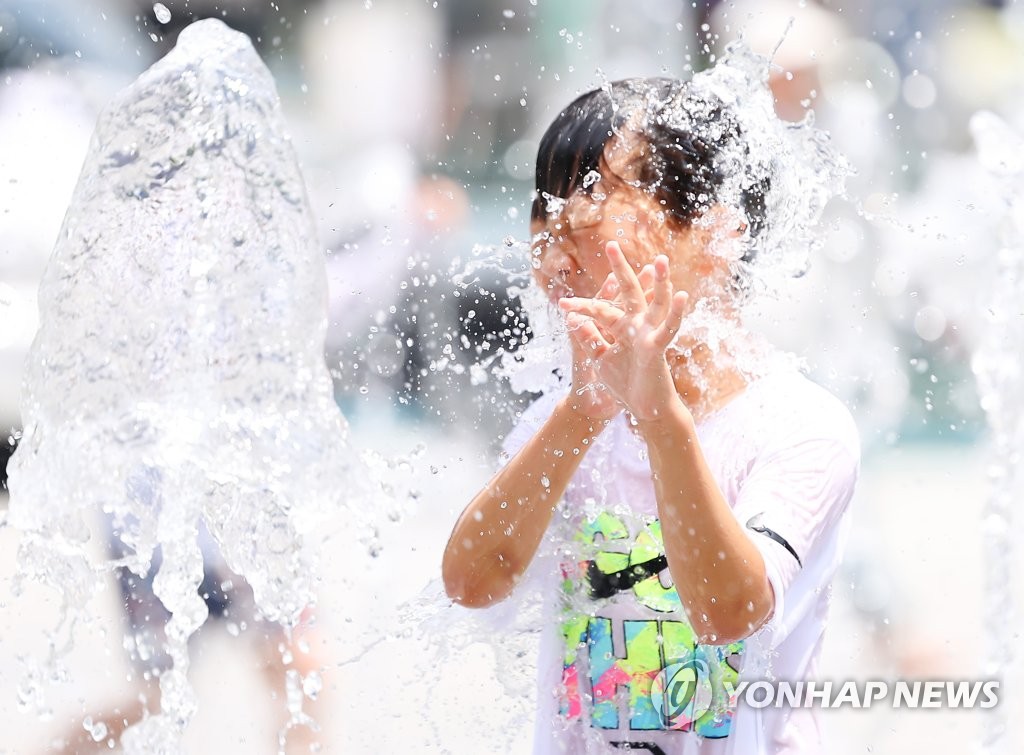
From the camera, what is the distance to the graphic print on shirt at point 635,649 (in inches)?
56.0

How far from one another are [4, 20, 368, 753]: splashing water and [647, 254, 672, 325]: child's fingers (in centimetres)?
49

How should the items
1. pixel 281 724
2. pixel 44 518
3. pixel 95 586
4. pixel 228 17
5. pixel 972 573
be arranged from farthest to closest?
1. pixel 228 17
2. pixel 972 573
3. pixel 281 724
4. pixel 95 586
5. pixel 44 518

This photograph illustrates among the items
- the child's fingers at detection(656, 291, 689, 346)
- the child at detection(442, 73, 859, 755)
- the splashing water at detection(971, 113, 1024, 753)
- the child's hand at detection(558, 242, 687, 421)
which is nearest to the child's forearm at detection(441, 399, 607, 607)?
the child at detection(442, 73, 859, 755)

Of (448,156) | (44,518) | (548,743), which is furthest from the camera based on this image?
(448,156)

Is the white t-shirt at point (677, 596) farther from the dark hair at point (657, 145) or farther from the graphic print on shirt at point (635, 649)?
the dark hair at point (657, 145)

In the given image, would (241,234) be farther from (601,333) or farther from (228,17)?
(228,17)

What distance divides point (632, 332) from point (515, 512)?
29 cm

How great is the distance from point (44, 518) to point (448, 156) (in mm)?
3940

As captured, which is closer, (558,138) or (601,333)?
(601,333)

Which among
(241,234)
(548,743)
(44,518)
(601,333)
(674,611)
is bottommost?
(548,743)

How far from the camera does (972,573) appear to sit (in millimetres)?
4133

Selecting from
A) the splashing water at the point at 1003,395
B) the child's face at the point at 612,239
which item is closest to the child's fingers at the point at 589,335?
the child's face at the point at 612,239

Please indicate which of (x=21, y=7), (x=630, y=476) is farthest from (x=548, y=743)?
(x=21, y=7)

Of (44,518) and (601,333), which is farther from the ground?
(601,333)
